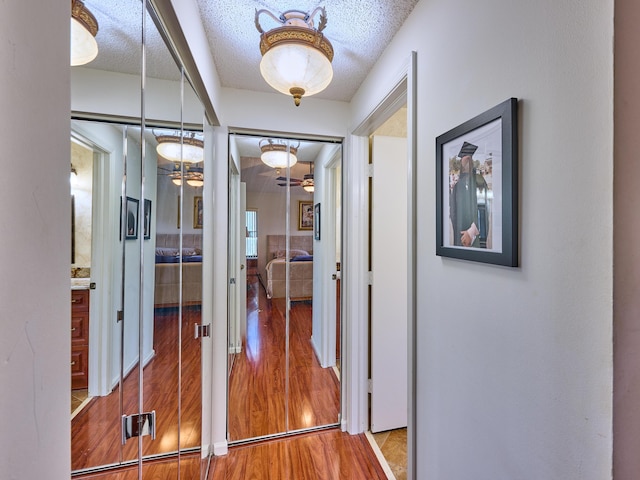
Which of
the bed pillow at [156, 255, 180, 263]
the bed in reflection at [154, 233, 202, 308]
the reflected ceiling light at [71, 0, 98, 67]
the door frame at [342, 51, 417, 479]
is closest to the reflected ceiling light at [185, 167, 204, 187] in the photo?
the bed in reflection at [154, 233, 202, 308]

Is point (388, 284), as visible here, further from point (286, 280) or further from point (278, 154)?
point (278, 154)

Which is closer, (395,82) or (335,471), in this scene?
(395,82)

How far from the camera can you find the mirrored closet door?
2.22 ft

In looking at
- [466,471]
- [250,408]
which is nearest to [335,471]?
[250,408]

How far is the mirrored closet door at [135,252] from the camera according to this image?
0.68 metres

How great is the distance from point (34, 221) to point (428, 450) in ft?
4.93

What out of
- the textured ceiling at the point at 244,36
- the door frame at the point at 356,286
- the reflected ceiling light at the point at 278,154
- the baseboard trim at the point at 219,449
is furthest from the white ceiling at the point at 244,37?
the baseboard trim at the point at 219,449

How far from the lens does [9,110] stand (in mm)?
375

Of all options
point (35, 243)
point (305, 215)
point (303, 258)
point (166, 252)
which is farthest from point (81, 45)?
point (303, 258)

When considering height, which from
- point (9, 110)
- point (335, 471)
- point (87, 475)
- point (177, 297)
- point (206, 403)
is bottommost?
point (335, 471)

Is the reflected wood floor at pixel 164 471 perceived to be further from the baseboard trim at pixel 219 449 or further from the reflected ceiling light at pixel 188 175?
the reflected ceiling light at pixel 188 175

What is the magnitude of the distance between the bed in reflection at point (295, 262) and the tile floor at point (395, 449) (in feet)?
3.78

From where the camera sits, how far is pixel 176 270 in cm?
137

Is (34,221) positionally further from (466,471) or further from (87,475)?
(466,471)
